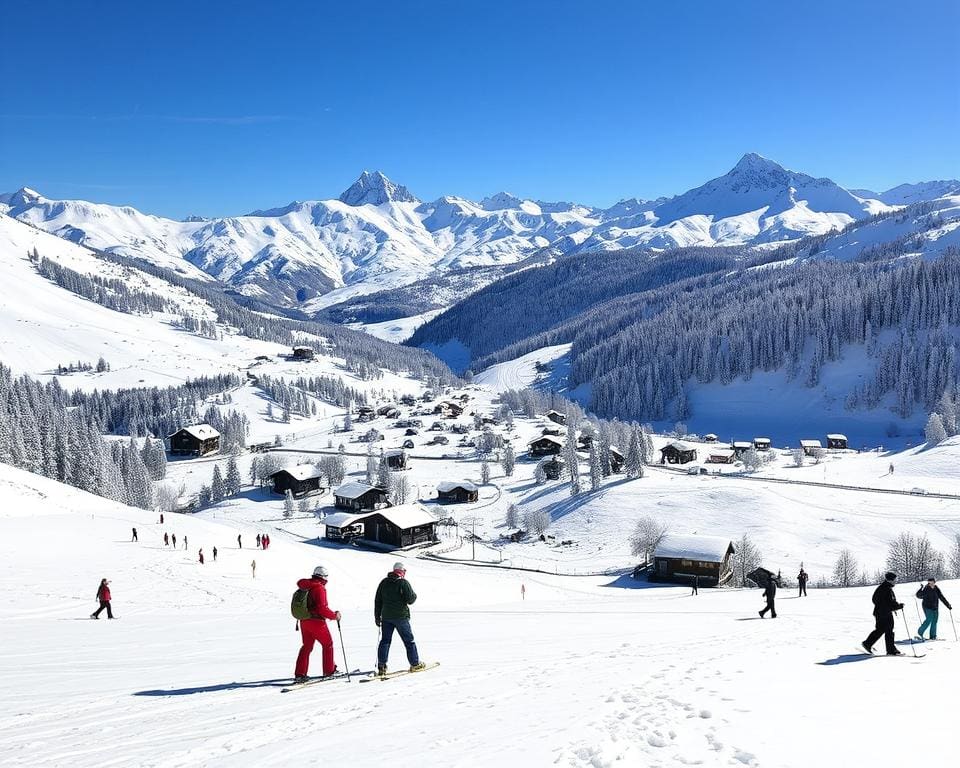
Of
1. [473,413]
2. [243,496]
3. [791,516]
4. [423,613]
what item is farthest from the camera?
[473,413]

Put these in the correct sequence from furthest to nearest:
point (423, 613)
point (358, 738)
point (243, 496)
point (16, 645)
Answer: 1. point (243, 496)
2. point (423, 613)
3. point (16, 645)
4. point (358, 738)

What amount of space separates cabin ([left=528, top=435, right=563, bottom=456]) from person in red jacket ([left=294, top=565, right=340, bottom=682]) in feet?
325

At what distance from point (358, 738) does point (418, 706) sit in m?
1.62

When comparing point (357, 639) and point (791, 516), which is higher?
point (357, 639)

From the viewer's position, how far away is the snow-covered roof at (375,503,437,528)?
65688 millimetres

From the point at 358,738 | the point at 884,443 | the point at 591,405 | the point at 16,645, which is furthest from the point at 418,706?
the point at 591,405

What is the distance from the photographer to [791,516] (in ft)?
218

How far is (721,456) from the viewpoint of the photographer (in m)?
108

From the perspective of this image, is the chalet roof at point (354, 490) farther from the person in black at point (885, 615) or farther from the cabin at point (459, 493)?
the person in black at point (885, 615)

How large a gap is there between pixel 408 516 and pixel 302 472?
3559 cm

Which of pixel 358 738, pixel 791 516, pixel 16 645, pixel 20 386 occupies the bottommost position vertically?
pixel 791 516

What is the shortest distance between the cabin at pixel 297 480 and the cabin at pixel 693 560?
60451mm

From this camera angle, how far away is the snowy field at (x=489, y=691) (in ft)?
26.1

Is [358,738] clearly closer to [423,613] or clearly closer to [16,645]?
[16,645]
